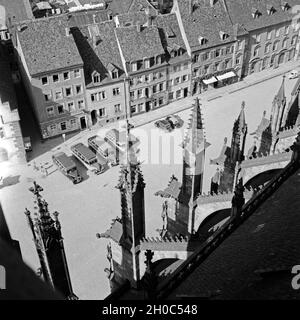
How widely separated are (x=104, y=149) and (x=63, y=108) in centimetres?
803

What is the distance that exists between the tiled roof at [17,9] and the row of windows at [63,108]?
23.3 metres

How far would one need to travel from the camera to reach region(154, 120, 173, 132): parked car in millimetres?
53281

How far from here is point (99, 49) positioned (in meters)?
52.3

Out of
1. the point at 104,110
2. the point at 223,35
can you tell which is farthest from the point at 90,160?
the point at 223,35

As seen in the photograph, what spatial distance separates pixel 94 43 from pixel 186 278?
40.7 m

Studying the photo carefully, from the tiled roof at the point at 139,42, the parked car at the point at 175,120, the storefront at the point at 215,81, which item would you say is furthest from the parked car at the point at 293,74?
the tiled roof at the point at 139,42

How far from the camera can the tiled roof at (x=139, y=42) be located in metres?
52.8

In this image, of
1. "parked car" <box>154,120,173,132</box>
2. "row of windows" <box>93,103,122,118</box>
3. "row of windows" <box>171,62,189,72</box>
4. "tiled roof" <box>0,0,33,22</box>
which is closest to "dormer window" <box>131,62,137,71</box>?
"row of windows" <box>93,103,122,118</box>

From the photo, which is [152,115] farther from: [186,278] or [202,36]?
[186,278]

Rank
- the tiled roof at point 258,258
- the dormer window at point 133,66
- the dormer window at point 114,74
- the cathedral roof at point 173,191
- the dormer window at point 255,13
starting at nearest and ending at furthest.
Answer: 1. the tiled roof at point 258,258
2. the cathedral roof at point 173,191
3. the dormer window at point 114,74
4. the dormer window at point 133,66
5. the dormer window at point 255,13

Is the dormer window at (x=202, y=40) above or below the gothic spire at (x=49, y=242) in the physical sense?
below

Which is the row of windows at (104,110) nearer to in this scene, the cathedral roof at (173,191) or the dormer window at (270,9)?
the cathedral roof at (173,191)

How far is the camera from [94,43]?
52.1m

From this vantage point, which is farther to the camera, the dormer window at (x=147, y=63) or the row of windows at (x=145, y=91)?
the row of windows at (x=145, y=91)
